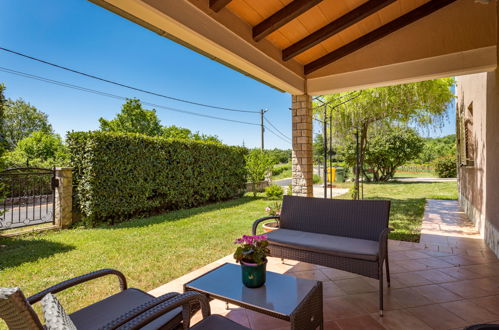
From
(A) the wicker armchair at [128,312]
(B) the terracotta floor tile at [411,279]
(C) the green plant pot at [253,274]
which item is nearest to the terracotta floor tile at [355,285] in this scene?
(B) the terracotta floor tile at [411,279]

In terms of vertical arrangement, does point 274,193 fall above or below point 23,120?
below

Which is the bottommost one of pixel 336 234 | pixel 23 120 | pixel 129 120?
pixel 336 234

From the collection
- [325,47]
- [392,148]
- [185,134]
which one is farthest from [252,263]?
[185,134]

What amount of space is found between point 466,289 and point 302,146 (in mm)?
2798

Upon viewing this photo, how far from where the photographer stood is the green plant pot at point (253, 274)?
1.78 metres

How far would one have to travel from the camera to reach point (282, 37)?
3635 millimetres

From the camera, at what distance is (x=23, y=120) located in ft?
84.9

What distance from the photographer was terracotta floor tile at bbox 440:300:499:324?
6.70ft

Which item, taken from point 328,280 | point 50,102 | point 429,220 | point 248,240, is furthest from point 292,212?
point 50,102

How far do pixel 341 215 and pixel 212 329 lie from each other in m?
2.08

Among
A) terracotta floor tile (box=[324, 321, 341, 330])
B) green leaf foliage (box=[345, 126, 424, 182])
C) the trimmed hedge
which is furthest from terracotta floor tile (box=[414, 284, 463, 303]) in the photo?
green leaf foliage (box=[345, 126, 424, 182])

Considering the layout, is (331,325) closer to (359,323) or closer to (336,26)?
(359,323)

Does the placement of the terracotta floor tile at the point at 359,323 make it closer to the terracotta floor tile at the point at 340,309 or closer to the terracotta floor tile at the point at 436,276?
the terracotta floor tile at the point at 340,309

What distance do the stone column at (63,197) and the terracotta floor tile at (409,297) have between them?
569cm
